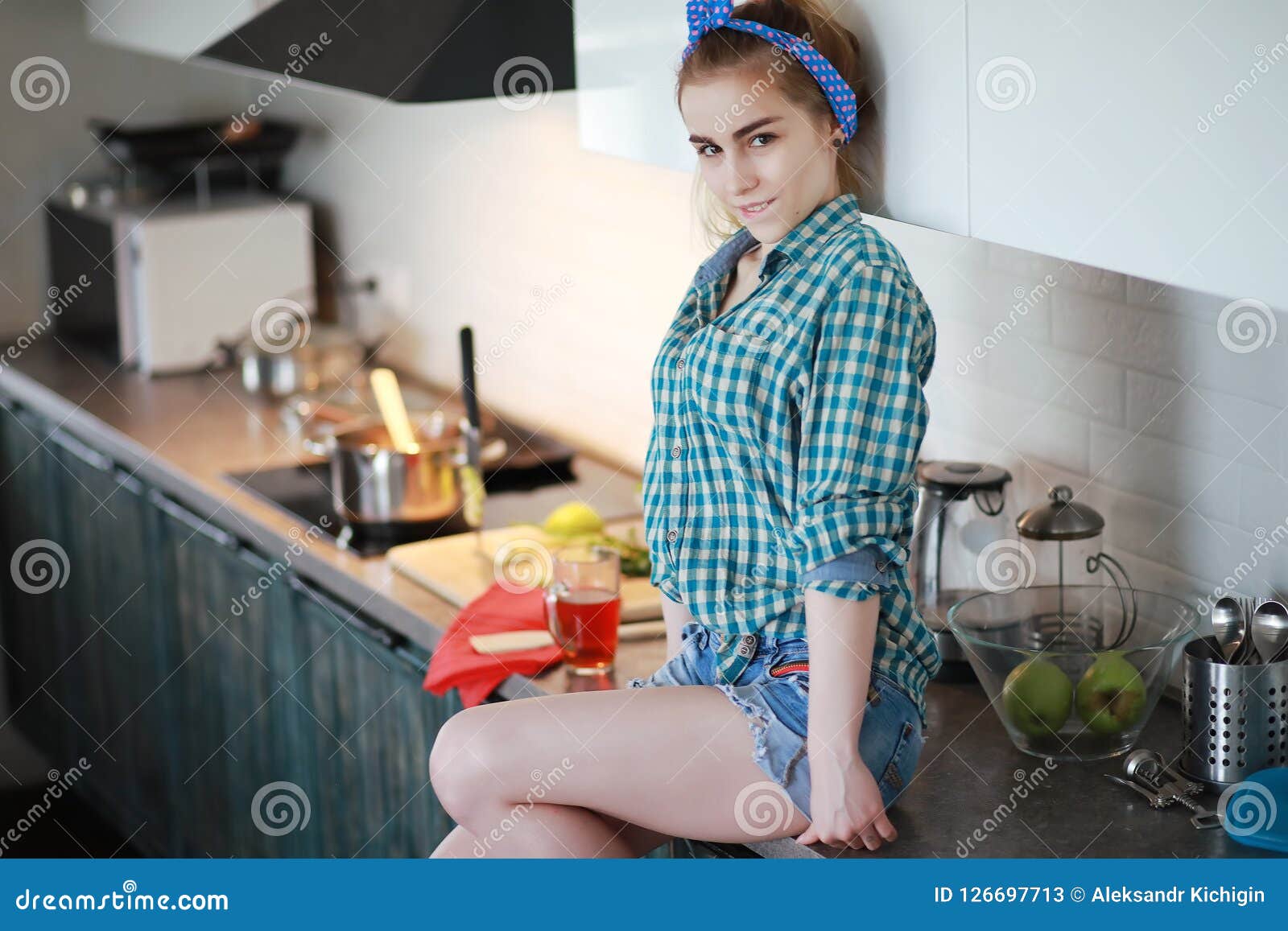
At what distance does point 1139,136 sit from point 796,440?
42 centimetres

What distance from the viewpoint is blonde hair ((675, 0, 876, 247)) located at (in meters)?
1.47

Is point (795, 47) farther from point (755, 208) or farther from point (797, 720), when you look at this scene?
point (797, 720)

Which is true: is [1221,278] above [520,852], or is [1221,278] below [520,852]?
above

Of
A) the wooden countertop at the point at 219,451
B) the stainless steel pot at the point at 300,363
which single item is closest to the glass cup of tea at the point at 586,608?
the wooden countertop at the point at 219,451

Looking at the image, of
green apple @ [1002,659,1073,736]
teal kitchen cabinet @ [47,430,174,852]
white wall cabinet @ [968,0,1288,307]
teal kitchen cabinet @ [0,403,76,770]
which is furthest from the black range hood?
teal kitchen cabinet @ [0,403,76,770]

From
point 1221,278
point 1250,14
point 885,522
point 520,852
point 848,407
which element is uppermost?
point 1250,14

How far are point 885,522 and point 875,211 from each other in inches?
13.3

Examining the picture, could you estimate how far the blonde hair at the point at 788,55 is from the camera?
1473 mm

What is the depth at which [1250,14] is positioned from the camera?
3.79 feet

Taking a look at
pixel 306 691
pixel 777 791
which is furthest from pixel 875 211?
pixel 306 691

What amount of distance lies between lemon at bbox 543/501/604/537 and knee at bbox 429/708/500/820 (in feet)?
2.65

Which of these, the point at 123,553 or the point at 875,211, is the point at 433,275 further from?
the point at 875,211

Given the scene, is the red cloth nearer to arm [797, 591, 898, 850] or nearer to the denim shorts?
the denim shorts

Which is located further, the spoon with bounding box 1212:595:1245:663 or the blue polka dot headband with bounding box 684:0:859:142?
the spoon with bounding box 1212:595:1245:663
